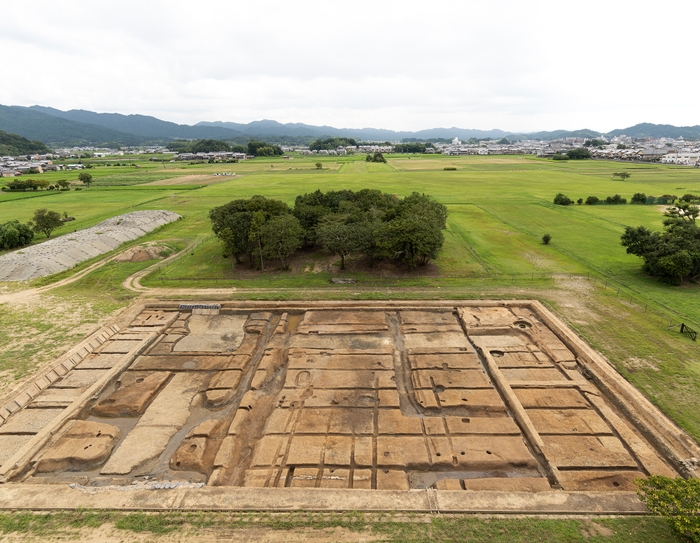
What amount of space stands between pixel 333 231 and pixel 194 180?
94868mm

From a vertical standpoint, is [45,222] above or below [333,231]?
below

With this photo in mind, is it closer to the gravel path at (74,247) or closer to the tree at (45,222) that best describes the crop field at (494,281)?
the gravel path at (74,247)

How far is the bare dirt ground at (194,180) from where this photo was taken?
106 m

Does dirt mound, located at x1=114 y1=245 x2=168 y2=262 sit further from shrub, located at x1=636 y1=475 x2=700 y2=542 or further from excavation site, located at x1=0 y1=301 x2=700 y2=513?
shrub, located at x1=636 y1=475 x2=700 y2=542

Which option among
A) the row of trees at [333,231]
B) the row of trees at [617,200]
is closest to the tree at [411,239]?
the row of trees at [333,231]

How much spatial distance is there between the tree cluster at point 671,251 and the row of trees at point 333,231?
2055 cm

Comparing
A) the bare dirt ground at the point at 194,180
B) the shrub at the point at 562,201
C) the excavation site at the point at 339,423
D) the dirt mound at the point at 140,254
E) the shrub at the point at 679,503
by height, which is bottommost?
the excavation site at the point at 339,423

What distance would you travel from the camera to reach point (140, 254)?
42.8 meters

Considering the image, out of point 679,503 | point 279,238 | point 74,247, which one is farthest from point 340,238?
point 74,247

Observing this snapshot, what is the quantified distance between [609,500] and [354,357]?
48.4 feet

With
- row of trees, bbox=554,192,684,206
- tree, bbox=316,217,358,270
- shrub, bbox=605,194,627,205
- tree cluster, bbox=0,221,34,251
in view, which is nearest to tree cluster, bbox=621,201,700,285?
tree, bbox=316,217,358,270

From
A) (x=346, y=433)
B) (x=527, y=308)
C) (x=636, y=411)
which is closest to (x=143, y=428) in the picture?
(x=346, y=433)

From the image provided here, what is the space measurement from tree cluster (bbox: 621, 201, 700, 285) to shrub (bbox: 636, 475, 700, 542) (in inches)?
1085

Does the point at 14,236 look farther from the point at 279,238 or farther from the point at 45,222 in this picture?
the point at 279,238
